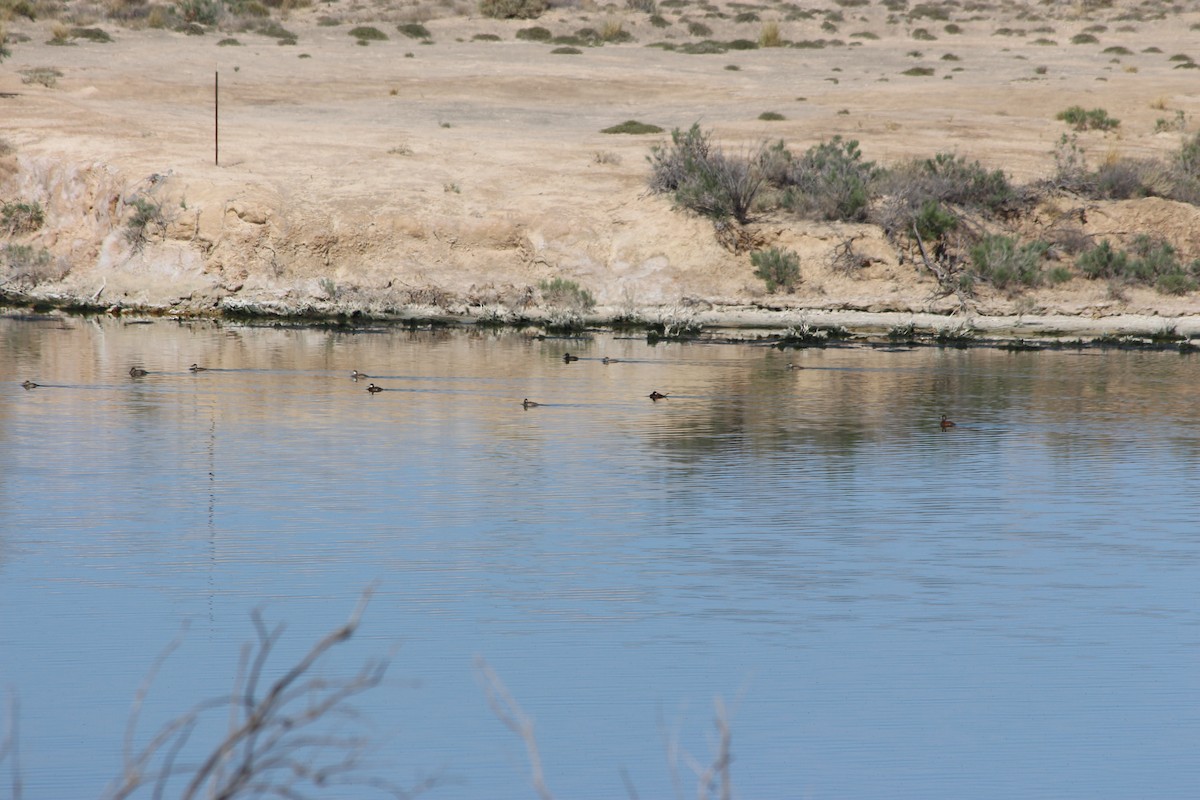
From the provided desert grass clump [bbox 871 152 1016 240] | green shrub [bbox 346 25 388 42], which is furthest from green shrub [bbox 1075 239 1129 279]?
green shrub [bbox 346 25 388 42]

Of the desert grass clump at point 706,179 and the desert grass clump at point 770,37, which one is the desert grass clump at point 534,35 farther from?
the desert grass clump at point 706,179

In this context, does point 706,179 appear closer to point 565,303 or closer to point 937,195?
point 937,195

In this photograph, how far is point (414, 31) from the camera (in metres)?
64.6

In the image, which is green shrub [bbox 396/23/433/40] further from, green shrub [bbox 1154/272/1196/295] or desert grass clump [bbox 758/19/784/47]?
green shrub [bbox 1154/272/1196/295]

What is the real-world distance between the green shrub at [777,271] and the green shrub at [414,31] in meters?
31.5

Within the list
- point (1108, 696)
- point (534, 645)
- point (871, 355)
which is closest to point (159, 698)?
point (534, 645)

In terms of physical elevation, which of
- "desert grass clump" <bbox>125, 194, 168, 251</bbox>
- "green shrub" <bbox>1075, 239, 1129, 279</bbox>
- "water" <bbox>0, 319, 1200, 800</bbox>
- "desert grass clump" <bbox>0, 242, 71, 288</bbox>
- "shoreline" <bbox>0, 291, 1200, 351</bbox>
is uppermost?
"desert grass clump" <bbox>125, 194, 168, 251</bbox>

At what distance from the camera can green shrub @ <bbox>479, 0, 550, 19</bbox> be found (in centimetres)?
6919

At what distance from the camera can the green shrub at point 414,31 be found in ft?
211

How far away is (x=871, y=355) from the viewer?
3034 cm

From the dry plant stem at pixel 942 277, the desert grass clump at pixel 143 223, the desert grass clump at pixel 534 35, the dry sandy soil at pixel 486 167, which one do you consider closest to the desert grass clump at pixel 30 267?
the dry sandy soil at pixel 486 167

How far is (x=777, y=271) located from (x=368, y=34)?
105ft

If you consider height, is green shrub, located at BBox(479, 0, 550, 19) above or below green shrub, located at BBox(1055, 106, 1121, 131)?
above

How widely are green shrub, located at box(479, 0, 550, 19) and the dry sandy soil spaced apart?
369 inches
